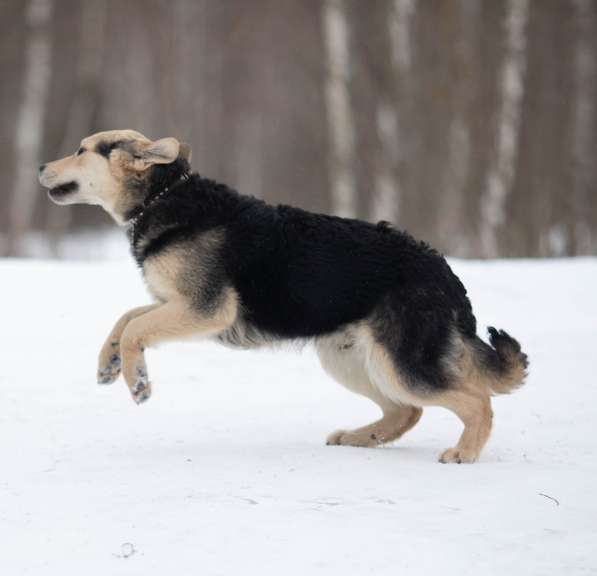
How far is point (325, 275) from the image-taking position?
559 centimetres

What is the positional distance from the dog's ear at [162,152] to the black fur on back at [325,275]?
0.72 feet

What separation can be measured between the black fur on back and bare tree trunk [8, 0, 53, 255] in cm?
1442

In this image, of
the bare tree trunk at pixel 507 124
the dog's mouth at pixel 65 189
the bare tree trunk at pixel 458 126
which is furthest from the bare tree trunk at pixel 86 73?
the dog's mouth at pixel 65 189

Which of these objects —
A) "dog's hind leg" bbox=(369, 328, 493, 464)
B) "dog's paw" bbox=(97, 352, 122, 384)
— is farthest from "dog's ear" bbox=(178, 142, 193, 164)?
"dog's hind leg" bbox=(369, 328, 493, 464)

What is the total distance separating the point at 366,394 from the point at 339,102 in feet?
40.5

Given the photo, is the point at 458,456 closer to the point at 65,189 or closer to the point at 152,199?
the point at 152,199

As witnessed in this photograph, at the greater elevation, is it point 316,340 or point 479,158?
point 479,158

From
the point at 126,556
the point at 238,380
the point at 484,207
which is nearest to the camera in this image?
the point at 126,556

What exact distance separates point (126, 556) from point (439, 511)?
4.47ft

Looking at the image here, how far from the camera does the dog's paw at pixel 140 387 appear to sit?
5.46 meters

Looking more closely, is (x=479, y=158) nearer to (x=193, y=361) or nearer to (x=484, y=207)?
(x=484, y=207)

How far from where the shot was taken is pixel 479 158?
59.7 feet

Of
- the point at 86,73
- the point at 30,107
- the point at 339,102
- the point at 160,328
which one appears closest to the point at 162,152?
the point at 160,328

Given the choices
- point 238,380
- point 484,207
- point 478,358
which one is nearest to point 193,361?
point 238,380
